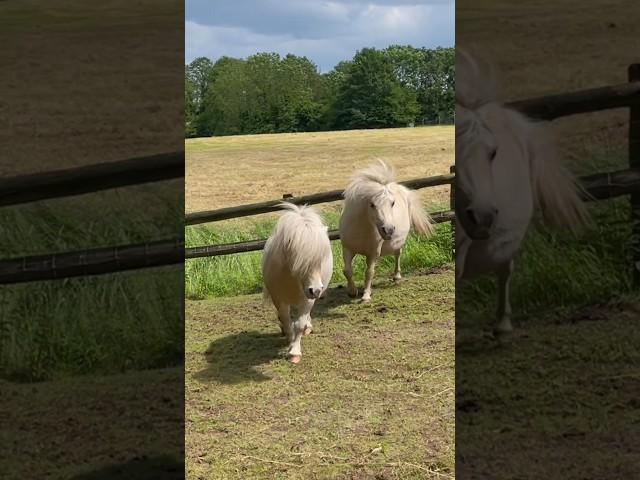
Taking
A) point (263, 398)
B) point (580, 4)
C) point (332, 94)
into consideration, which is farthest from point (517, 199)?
point (263, 398)

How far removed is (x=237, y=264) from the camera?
2.68 m

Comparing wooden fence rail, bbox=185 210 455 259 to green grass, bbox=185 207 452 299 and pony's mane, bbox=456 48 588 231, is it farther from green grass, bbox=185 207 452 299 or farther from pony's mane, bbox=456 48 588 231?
pony's mane, bbox=456 48 588 231

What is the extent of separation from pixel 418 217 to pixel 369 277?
0.47 meters

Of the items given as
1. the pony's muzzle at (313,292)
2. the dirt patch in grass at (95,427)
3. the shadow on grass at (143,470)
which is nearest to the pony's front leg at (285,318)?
the pony's muzzle at (313,292)

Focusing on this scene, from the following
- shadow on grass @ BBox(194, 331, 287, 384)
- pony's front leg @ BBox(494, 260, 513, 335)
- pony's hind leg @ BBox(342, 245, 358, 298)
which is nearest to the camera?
pony's front leg @ BBox(494, 260, 513, 335)

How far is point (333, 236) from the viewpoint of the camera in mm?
2809

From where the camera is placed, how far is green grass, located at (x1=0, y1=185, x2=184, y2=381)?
224cm

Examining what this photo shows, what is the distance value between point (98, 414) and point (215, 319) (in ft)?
1.93

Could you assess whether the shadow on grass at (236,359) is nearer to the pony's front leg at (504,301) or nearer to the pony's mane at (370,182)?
the pony's mane at (370,182)

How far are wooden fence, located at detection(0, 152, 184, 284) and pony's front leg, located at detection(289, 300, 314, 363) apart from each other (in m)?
0.65

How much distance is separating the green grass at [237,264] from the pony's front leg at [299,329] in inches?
9.5

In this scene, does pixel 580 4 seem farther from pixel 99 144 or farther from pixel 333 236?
pixel 99 144

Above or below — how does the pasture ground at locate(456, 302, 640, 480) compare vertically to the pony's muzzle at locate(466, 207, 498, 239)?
below

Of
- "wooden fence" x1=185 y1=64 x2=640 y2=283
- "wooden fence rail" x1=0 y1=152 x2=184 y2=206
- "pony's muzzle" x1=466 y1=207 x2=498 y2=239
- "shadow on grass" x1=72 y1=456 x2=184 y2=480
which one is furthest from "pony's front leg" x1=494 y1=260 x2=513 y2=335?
"shadow on grass" x1=72 y1=456 x2=184 y2=480
